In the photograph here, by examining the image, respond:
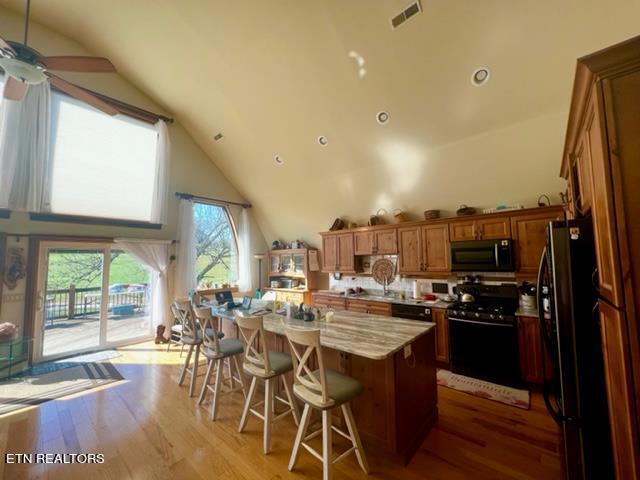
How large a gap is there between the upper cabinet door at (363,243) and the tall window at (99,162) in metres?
4.02

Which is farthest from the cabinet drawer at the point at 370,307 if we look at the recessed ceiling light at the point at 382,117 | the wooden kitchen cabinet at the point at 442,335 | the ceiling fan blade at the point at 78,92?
the ceiling fan blade at the point at 78,92

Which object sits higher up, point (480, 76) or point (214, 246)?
point (480, 76)

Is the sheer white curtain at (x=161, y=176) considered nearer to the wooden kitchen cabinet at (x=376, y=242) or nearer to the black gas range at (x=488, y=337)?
the wooden kitchen cabinet at (x=376, y=242)

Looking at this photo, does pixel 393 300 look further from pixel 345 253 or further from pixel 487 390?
pixel 487 390

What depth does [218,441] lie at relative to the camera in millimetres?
2188

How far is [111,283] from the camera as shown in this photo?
186 inches

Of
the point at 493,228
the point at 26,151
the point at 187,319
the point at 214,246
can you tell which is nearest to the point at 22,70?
the point at 26,151

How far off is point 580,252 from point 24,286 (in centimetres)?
630

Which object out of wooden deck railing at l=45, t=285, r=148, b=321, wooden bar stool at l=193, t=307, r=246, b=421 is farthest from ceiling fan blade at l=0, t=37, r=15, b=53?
wooden deck railing at l=45, t=285, r=148, b=321

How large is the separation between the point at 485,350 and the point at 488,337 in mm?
168

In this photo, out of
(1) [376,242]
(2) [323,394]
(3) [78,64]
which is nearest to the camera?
(2) [323,394]

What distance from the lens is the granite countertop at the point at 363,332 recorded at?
179 centimetres

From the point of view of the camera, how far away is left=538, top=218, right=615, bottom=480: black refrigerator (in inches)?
53.1

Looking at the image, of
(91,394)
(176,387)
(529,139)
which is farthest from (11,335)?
(529,139)
